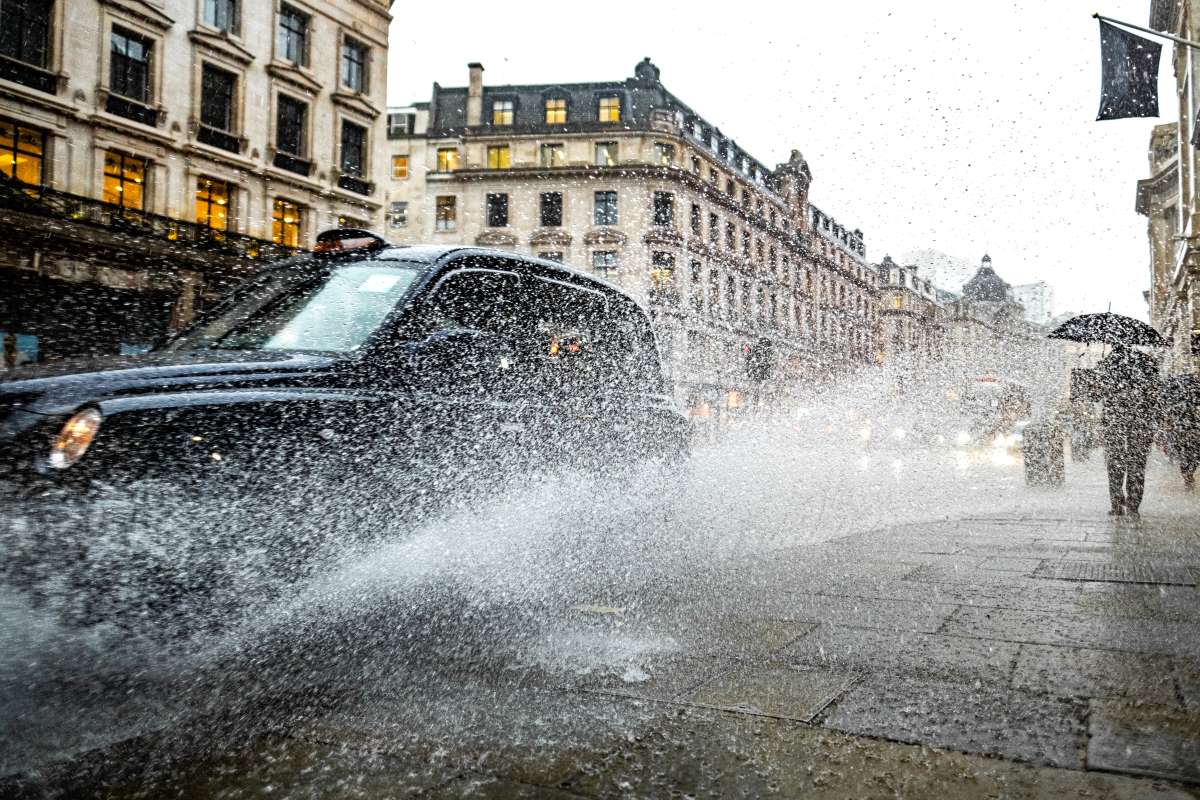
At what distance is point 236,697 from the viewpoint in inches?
106

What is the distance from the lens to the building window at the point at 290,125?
83.8ft

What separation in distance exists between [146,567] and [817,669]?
2237 mm

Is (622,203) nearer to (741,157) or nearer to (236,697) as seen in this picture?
(741,157)

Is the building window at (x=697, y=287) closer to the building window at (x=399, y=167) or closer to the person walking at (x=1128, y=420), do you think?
the building window at (x=399, y=167)

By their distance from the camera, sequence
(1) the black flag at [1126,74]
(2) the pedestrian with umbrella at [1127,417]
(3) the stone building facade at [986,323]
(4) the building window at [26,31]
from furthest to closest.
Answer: (3) the stone building facade at [986,323] → (4) the building window at [26,31] → (1) the black flag at [1126,74] → (2) the pedestrian with umbrella at [1127,417]

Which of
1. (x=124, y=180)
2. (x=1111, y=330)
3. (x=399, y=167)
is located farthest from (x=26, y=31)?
(x=399, y=167)

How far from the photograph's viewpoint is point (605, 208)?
45094 millimetres

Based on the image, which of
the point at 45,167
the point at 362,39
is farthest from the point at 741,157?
the point at 45,167

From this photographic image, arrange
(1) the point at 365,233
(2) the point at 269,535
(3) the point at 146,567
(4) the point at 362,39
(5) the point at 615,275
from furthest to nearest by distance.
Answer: (5) the point at 615,275, (4) the point at 362,39, (1) the point at 365,233, (2) the point at 269,535, (3) the point at 146,567

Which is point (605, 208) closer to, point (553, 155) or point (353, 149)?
point (553, 155)

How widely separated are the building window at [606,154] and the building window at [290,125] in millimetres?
20996

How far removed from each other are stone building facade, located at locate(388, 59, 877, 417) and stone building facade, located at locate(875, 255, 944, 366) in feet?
119

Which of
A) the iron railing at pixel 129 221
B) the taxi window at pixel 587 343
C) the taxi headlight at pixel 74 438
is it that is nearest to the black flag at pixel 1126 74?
the taxi window at pixel 587 343

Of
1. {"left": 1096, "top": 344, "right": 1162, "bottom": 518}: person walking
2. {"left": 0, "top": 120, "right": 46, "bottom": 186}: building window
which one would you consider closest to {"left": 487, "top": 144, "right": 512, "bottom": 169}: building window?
{"left": 0, "top": 120, "right": 46, "bottom": 186}: building window
